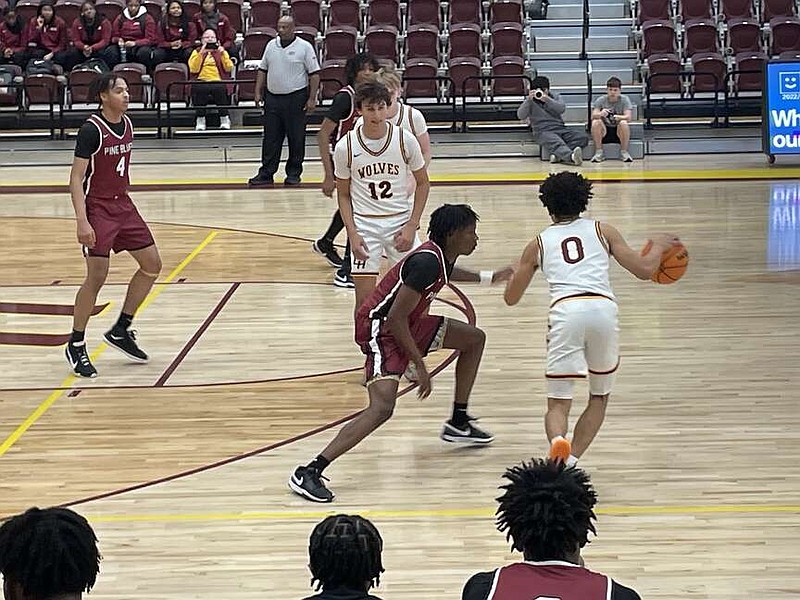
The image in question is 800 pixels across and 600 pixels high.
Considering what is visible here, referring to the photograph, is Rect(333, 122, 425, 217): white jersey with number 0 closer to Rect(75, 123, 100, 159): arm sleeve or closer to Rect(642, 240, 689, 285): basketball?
Rect(75, 123, 100, 159): arm sleeve

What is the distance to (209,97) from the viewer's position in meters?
19.1

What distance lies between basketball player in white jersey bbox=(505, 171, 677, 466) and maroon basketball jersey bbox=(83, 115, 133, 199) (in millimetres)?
2928

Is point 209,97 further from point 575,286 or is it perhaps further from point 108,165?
point 575,286

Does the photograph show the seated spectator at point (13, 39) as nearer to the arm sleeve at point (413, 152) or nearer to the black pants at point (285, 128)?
the black pants at point (285, 128)

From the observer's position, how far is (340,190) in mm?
7574

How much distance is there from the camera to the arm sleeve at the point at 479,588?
316 centimetres

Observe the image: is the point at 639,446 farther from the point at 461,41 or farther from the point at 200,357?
the point at 461,41

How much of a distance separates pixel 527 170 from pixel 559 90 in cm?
303

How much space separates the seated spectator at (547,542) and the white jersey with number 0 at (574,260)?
2516 mm

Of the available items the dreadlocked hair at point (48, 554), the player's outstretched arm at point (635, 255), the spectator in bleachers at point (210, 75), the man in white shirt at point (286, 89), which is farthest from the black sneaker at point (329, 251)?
the spectator in bleachers at point (210, 75)

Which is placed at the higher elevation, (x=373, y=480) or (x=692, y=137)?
(x=692, y=137)

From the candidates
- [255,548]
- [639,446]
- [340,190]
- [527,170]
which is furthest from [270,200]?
[255,548]

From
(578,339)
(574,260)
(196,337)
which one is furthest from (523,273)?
(196,337)

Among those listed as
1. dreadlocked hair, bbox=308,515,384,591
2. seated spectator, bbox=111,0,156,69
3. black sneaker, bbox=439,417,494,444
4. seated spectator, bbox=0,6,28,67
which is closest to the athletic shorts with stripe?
black sneaker, bbox=439,417,494,444
